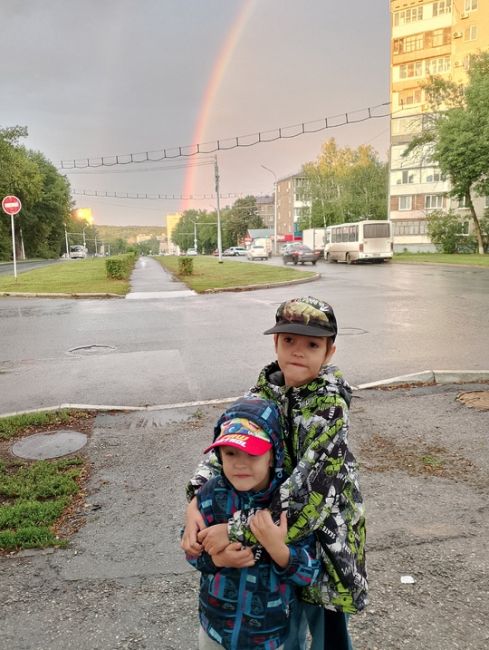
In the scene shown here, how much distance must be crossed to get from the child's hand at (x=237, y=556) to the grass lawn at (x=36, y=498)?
1911 mm

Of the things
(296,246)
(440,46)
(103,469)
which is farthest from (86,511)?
(440,46)

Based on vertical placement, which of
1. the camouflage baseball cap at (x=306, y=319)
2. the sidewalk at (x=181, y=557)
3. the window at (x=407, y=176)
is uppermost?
the window at (x=407, y=176)

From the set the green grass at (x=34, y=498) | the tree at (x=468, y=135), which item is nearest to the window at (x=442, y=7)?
the tree at (x=468, y=135)

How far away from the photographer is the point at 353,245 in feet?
123

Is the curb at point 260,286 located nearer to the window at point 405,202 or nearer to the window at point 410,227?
the window at point 410,227

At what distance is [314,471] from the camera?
62.6 inches

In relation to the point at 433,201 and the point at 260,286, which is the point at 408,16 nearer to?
the point at 433,201

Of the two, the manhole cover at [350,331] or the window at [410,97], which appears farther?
the window at [410,97]

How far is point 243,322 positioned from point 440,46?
207 feet

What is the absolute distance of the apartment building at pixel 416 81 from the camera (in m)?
59.1

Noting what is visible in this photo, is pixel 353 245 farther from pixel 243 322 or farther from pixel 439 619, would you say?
pixel 439 619

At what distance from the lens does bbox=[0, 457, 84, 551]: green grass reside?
10.0 ft

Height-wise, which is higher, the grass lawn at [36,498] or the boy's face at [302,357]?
the boy's face at [302,357]

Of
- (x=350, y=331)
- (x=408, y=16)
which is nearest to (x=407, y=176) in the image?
(x=408, y=16)
